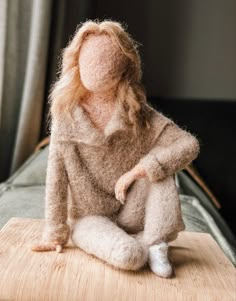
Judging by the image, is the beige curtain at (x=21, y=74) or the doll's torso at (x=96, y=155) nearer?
the doll's torso at (x=96, y=155)

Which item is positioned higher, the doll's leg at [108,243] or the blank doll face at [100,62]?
the blank doll face at [100,62]

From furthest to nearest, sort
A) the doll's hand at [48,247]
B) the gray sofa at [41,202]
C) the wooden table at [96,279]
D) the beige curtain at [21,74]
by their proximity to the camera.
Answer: the beige curtain at [21,74]
the gray sofa at [41,202]
the doll's hand at [48,247]
the wooden table at [96,279]

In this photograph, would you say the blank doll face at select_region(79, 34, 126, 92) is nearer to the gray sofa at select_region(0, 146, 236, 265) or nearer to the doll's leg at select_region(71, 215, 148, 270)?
the doll's leg at select_region(71, 215, 148, 270)

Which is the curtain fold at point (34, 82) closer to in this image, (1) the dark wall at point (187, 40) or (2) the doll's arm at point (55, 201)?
(1) the dark wall at point (187, 40)

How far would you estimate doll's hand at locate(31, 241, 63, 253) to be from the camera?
625 millimetres

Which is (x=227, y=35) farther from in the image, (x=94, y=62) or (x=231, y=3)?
(x=94, y=62)

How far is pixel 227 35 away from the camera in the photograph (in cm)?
195

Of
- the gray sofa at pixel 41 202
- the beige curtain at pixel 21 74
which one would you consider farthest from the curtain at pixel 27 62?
the gray sofa at pixel 41 202

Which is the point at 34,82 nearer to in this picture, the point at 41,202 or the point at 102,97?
the point at 41,202

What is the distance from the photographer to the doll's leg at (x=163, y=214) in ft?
1.98

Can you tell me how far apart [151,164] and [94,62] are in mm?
158

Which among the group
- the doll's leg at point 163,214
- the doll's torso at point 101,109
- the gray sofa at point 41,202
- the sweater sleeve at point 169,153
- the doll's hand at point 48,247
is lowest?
the gray sofa at point 41,202

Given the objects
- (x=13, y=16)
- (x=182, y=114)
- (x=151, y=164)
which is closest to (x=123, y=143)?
(x=151, y=164)

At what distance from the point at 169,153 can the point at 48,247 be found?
224 mm
